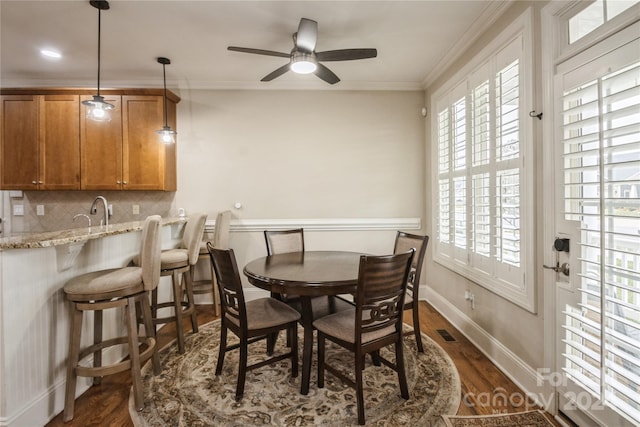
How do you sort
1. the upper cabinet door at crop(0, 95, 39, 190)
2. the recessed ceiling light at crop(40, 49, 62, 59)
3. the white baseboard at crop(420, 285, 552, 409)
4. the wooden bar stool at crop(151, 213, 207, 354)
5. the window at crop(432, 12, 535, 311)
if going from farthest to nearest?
the upper cabinet door at crop(0, 95, 39, 190), the recessed ceiling light at crop(40, 49, 62, 59), the wooden bar stool at crop(151, 213, 207, 354), the window at crop(432, 12, 535, 311), the white baseboard at crop(420, 285, 552, 409)

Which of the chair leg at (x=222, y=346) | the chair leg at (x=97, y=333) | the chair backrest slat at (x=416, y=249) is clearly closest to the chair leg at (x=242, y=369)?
the chair leg at (x=222, y=346)

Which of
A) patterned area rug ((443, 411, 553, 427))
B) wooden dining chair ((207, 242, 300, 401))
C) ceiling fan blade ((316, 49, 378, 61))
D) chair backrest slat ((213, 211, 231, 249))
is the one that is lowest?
patterned area rug ((443, 411, 553, 427))

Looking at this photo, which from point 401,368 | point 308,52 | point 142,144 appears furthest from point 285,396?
point 142,144

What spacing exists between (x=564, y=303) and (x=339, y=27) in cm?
258

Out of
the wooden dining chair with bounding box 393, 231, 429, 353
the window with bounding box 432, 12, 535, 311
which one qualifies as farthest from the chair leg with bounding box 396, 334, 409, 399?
the window with bounding box 432, 12, 535, 311

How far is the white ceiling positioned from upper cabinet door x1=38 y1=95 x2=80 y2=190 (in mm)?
386

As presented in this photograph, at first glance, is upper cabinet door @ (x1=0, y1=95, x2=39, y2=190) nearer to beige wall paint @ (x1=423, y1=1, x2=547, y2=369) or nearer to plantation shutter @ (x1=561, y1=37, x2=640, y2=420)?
beige wall paint @ (x1=423, y1=1, x2=547, y2=369)

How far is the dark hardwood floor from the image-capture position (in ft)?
5.84

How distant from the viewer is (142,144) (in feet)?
11.2

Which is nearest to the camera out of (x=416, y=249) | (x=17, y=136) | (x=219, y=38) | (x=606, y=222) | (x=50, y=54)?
(x=606, y=222)

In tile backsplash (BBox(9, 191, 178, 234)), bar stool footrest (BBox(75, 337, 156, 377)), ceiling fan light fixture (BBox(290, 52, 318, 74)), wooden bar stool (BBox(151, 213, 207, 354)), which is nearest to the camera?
bar stool footrest (BBox(75, 337, 156, 377))

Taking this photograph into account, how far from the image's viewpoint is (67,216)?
3693 millimetres

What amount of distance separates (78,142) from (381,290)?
12.4 feet

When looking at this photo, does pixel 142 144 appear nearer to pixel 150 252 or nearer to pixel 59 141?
pixel 59 141
